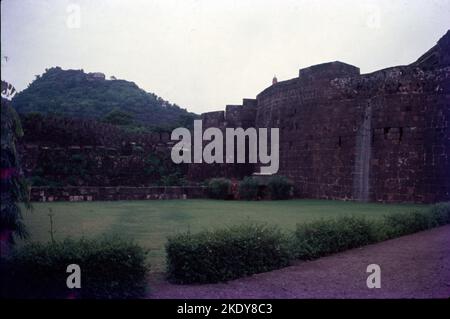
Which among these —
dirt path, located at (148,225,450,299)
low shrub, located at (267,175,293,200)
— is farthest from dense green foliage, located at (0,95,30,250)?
low shrub, located at (267,175,293,200)

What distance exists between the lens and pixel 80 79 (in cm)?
3259

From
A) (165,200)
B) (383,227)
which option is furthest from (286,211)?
(165,200)

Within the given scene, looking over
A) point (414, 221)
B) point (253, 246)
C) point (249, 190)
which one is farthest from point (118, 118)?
point (253, 246)

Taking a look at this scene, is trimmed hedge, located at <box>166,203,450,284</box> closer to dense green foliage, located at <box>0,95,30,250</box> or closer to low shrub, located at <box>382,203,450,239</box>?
low shrub, located at <box>382,203,450,239</box>

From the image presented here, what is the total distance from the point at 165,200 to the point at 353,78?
8.77 m

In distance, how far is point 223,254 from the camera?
248 inches

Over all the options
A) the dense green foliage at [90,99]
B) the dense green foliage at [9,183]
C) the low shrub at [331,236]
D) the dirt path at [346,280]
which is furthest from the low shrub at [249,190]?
the dense green foliage at [90,99]

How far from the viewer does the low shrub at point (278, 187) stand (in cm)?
1805

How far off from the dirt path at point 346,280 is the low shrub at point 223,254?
0.16 meters

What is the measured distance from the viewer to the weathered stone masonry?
49.0 ft

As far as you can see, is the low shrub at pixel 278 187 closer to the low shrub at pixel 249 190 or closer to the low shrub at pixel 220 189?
the low shrub at pixel 249 190

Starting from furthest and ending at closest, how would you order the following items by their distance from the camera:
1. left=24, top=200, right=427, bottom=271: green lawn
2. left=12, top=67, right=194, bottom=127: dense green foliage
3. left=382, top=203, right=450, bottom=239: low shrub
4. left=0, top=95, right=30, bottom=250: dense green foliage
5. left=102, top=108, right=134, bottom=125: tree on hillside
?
left=102, top=108, right=134, bottom=125: tree on hillside
left=12, top=67, right=194, bottom=127: dense green foliage
left=382, top=203, right=450, bottom=239: low shrub
left=24, top=200, right=427, bottom=271: green lawn
left=0, top=95, right=30, bottom=250: dense green foliage

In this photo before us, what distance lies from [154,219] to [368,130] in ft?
31.2
